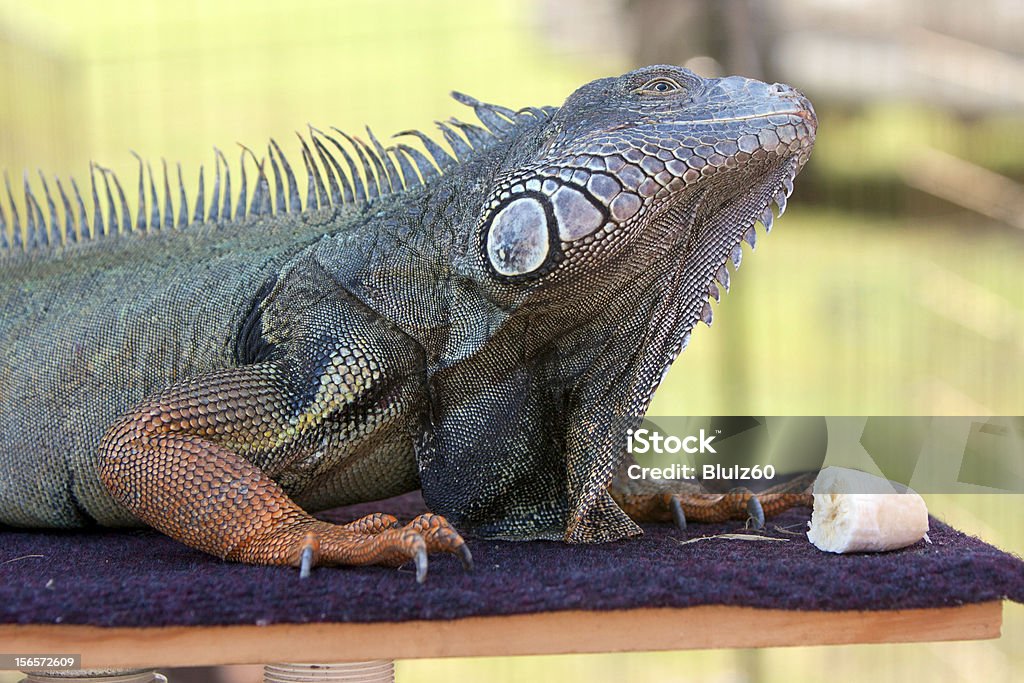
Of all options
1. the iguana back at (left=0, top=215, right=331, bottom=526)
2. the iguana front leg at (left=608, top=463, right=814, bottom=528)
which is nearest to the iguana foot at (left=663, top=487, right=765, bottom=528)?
the iguana front leg at (left=608, top=463, right=814, bottom=528)

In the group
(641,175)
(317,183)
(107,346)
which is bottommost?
(107,346)

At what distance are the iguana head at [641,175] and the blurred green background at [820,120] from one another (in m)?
1.91

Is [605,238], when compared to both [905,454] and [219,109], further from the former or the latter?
[219,109]

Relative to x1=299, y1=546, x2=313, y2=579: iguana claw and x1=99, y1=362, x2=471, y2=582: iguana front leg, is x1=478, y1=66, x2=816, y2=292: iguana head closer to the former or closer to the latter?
x1=99, y1=362, x2=471, y2=582: iguana front leg

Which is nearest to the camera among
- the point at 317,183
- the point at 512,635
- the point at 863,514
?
the point at 512,635

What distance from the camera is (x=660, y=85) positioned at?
2.03 m

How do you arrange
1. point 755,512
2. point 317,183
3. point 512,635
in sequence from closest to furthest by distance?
point 512,635 < point 755,512 < point 317,183

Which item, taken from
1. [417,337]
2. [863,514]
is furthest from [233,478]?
[863,514]

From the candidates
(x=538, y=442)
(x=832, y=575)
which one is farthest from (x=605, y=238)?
(x=832, y=575)

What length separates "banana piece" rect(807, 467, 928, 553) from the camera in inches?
79.7

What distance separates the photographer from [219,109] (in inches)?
169

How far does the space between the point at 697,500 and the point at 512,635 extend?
0.98 m

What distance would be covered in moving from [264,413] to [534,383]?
0.60m

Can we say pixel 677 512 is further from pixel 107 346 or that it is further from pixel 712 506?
pixel 107 346
